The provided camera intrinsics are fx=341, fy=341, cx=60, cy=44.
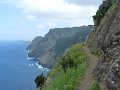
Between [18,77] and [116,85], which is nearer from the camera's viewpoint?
[116,85]

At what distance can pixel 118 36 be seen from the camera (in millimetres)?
20359

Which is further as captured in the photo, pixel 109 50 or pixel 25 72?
pixel 25 72

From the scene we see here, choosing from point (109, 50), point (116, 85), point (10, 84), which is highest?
point (109, 50)

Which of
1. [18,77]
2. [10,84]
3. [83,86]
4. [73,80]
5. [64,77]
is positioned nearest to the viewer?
[83,86]

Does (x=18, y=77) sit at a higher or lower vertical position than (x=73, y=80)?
lower

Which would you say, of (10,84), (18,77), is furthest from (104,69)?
(18,77)

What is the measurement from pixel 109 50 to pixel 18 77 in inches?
6479

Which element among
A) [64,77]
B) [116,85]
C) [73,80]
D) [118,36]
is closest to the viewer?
[116,85]

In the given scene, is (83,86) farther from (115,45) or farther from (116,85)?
(116,85)

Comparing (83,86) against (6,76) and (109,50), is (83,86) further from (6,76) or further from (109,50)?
(6,76)

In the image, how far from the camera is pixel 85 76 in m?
29.5

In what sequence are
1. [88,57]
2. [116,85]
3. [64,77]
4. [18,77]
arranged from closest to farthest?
[116,85] → [64,77] → [88,57] → [18,77]

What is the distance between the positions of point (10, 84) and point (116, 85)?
484 ft

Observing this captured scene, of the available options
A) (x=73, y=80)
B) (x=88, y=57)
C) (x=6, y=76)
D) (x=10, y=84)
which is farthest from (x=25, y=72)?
(x=73, y=80)
